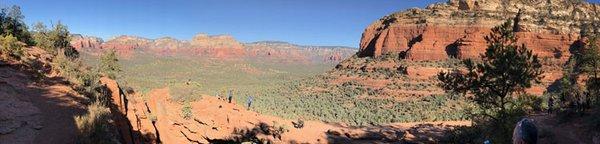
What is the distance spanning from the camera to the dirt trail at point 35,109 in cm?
1038

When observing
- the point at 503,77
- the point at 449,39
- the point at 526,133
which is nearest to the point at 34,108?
the point at 526,133

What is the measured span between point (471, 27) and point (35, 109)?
70120mm

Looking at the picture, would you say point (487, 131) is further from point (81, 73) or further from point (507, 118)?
point (81, 73)

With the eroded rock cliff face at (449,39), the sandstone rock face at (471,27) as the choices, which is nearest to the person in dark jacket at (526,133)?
the eroded rock cliff face at (449,39)

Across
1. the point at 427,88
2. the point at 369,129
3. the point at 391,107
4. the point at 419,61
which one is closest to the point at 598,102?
the point at 369,129

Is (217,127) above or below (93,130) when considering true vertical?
below

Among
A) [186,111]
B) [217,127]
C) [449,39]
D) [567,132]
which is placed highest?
[449,39]

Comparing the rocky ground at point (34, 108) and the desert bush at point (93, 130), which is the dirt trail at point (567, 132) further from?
the rocky ground at point (34, 108)

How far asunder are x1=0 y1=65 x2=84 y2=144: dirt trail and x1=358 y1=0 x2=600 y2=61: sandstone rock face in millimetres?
63691

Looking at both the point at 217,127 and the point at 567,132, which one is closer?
the point at 567,132

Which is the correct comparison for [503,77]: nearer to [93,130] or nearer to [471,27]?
A: [93,130]

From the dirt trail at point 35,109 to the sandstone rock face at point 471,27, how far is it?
209 feet

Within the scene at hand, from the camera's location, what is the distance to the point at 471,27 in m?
74.0

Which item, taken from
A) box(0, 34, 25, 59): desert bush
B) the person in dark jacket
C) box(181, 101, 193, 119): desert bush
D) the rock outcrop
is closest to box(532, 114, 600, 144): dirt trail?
the rock outcrop
